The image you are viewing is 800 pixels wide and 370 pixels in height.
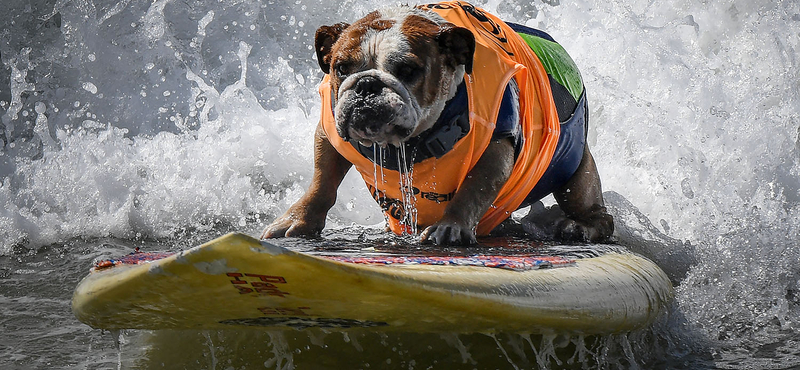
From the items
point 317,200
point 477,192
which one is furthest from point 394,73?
point 317,200

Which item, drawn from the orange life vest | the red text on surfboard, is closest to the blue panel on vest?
the orange life vest

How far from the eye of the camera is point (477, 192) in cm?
320

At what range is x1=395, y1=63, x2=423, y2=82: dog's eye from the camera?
2.97 m

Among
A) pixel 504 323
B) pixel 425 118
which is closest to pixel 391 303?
pixel 504 323

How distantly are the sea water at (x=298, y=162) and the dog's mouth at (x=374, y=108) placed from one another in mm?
837

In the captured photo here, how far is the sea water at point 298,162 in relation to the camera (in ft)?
8.71

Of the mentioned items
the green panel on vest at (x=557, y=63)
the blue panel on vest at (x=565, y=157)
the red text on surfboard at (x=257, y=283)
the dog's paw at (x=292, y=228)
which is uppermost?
the green panel on vest at (x=557, y=63)

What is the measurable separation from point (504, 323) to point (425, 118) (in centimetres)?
114

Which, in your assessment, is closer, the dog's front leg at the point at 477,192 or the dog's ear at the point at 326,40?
the dog's front leg at the point at 477,192

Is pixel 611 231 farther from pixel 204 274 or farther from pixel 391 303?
pixel 204 274

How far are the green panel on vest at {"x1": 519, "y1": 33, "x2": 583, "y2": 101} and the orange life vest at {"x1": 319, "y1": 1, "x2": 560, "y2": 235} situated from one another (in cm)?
11

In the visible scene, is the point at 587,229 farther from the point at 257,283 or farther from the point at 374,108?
the point at 257,283

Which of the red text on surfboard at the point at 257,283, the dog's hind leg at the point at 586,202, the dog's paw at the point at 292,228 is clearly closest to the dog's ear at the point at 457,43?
the dog's paw at the point at 292,228

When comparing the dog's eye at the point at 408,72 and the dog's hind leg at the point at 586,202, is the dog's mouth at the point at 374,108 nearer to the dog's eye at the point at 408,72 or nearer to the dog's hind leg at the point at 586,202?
the dog's eye at the point at 408,72
